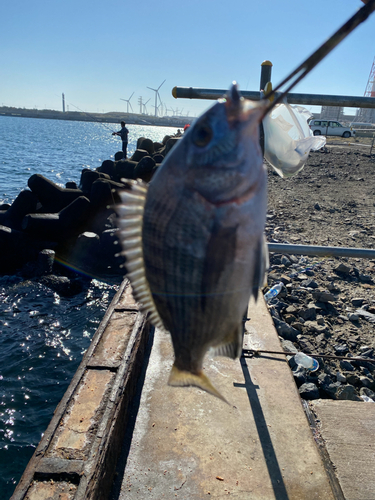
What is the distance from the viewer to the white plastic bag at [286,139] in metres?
2.55

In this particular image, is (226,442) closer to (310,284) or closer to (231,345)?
(231,345)

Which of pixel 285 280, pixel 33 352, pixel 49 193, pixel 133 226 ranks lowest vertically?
pixel 33 352

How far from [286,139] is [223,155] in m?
1.73

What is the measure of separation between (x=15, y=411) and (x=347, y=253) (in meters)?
4.95

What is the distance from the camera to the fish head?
3.49 feet

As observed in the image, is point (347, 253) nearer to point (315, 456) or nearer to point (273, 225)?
point (315, 456)


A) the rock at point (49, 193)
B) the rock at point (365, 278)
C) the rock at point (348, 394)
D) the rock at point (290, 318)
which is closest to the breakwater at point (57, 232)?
the rock at point (49, 193)

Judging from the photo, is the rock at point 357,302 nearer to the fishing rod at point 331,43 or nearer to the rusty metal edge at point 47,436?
the rusty metal edge at point 47,436

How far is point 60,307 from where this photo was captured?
787 cm

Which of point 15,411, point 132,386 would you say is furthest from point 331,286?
point 15,411

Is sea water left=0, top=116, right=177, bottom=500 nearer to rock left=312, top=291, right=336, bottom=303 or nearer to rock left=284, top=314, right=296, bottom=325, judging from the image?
rock left=284, top=314, right=296, bottom=325

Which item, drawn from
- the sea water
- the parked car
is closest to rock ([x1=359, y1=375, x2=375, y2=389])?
the sea water

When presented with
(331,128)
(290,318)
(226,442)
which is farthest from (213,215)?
(331,128)

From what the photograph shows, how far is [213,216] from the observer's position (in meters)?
1.07
